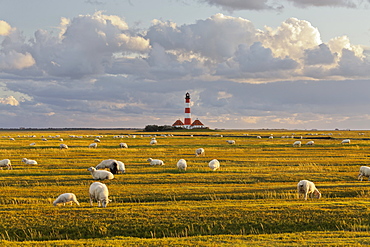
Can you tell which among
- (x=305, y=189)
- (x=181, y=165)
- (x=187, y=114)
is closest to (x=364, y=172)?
(x=305, y=189)

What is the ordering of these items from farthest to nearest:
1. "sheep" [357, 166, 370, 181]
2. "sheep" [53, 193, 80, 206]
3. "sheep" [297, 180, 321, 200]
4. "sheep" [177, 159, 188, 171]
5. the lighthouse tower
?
the lighthouse tower < "sheep" [177, 159, 188, 171] < "sheep" [357, 166, 370, 181] < "sheep" [297, 180, 321, 200] < "sheep" [53, 193, 80, 206]

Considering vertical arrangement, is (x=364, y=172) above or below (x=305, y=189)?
above

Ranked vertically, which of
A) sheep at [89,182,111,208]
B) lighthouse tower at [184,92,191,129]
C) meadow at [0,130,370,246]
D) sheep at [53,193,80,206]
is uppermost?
lighthouse tower at [184,92,191,129]

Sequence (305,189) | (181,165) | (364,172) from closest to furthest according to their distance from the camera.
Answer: (305,189)
(364,172)
(181,165)

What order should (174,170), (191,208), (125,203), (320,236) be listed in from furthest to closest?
(174,170), (125,203), (191,208), (320,236)

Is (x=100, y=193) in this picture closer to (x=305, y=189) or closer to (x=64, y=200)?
(x=64, y=200)

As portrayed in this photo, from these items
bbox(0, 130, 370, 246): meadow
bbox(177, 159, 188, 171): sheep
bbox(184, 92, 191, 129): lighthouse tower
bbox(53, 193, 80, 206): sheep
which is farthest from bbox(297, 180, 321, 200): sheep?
bbox(184, 92, 191, 129): lighthouse tower

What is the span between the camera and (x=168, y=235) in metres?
21.0

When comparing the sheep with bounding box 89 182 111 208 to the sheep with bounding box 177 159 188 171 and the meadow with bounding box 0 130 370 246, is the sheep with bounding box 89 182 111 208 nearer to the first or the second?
the meadow with bounding box 0 130 370 246

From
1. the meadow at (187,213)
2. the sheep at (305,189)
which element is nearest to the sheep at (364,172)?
the meadow at (187,213)

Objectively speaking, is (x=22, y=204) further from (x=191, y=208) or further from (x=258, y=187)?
(x=258, y=187)

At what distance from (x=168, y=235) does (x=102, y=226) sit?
3.46 metres

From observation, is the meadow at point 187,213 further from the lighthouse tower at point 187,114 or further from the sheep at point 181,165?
the lighthouse tower at point 187,114

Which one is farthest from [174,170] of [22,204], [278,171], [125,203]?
[22,204]
